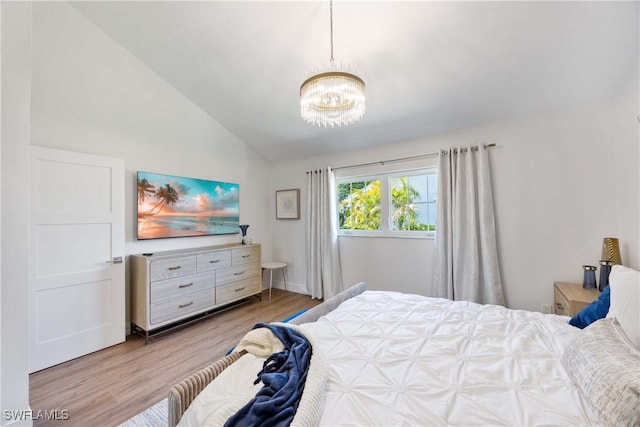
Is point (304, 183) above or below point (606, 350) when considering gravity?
above

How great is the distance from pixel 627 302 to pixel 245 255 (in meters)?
3.49

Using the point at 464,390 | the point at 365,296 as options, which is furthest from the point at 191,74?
the point at 464,390

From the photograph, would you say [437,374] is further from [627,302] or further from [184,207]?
[184,207]

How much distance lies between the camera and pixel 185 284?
294 centimetres

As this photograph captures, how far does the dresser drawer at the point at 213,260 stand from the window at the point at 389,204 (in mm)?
1644

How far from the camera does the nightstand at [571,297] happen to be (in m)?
1.96

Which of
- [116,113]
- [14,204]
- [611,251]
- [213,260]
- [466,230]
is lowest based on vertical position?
[213,260]

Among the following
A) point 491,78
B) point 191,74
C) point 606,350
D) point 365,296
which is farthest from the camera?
point 191,74

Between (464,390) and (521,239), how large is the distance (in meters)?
2.28

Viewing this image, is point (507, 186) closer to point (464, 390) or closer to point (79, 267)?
point (464, 390)

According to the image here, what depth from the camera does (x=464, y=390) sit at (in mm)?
1040

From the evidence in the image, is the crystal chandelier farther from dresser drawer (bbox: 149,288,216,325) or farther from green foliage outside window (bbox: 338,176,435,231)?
dresser drawer (bbox: 149,288,216,325)

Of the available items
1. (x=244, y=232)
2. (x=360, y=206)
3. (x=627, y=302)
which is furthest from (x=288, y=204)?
(x=627, y=302)

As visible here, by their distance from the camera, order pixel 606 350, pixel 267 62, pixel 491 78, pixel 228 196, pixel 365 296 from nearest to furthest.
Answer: pixel 606 350 < pixel 365 296 < pixel 491 78 < pixel 267 62 < pixel 228 196
